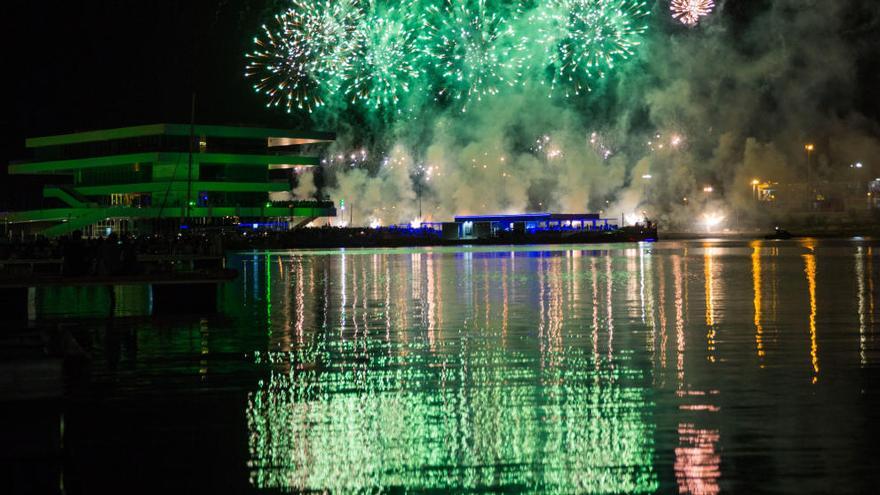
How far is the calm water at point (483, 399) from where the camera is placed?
935 centimetres

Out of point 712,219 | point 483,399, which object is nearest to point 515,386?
point 483,399

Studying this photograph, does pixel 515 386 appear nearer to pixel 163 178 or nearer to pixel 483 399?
pixel 483 399

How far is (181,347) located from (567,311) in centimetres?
896

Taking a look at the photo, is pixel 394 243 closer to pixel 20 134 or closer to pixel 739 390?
pixel 20 134

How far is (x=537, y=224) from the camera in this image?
4464 inches

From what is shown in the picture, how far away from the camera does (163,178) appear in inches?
4045

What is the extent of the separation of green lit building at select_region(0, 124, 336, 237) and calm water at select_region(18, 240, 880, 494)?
3056 inches

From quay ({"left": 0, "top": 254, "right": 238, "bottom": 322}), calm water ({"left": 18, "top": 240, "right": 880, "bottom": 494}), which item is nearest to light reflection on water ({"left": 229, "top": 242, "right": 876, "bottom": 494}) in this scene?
calm water ({"left": 18, "top": 240, "right": 880, "bottom": 494})

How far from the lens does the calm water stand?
9.35 m

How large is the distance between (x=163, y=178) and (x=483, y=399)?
93.6 meters

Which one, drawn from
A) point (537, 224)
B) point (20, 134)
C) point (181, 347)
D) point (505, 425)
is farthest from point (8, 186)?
point (505, 425)

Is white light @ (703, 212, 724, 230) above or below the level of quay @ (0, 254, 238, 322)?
above

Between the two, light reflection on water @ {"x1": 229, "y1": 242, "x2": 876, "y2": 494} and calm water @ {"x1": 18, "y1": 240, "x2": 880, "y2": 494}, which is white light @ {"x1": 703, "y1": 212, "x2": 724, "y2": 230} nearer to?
Answer: light reflection on water @ {"x1": 229, "y1": 242, "x2": 876, "y2": 494}

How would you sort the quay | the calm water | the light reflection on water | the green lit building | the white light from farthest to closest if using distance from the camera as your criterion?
the white light → the green lit building → the quay → the light reflection on water → the calm water
